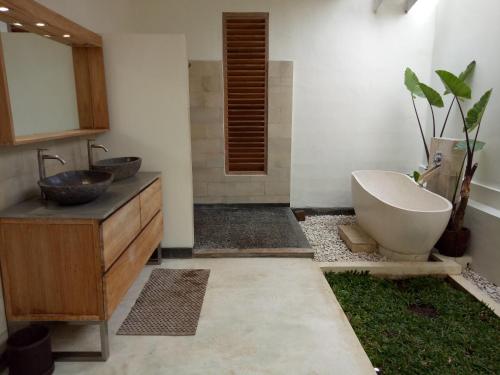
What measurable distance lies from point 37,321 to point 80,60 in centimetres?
207

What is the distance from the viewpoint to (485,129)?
3.46m

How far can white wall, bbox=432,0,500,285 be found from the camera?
3209mm

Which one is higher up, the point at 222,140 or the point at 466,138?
the point at 466,138

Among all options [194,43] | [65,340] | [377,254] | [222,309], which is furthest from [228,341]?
[194,43]

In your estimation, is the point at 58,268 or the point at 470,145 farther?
the point at 470,145

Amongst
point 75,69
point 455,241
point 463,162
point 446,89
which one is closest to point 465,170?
point 463,162

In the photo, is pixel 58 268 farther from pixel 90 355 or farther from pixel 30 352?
pixel 90 355

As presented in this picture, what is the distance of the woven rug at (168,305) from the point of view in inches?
94.5

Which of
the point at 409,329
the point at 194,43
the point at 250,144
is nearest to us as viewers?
the point at 409,329

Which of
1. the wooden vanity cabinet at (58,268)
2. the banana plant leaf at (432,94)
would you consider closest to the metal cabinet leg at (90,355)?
the wooden vanity cabinet at (58,268)

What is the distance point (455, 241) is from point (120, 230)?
3074mm

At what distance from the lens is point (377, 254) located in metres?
3.72

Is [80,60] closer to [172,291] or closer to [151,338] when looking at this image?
[172,291]

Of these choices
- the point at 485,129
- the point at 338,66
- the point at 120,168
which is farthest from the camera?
the point at 338,66
